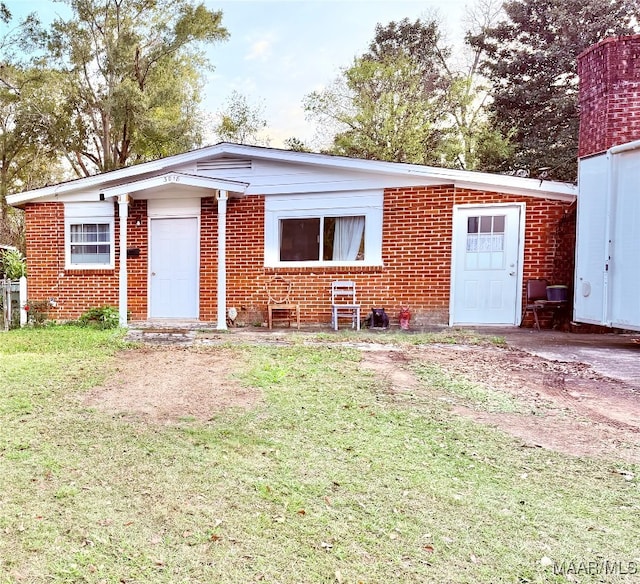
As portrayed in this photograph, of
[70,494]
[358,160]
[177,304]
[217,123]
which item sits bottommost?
[70,494]

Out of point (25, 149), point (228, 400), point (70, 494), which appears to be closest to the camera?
point (70, 494)

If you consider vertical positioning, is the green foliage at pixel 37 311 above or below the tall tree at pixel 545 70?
below

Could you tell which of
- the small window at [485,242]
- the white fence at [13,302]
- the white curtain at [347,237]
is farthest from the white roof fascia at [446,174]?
the white fence at [13,302]

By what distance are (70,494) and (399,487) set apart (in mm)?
1820

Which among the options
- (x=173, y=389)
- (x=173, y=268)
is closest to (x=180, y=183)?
(x=173, y=268)

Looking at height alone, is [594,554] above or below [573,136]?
below

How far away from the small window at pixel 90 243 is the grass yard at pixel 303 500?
6103 mm

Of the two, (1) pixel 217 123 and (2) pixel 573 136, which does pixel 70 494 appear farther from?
(1) pixel 217 123

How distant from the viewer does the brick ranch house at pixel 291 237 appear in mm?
8203

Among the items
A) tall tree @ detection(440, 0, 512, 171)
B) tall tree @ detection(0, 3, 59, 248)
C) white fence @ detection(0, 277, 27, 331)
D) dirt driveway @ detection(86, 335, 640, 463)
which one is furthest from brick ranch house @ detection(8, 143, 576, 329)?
tall tree @ detection(0, 3, 59, 248)

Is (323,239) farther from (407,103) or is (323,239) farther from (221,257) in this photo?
(407,103)

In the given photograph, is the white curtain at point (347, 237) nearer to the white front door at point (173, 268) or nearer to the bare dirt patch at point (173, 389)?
the white front door at point (173, 268)

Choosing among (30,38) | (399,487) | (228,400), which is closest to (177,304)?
(228,400)

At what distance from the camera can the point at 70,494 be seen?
7.75 ft
